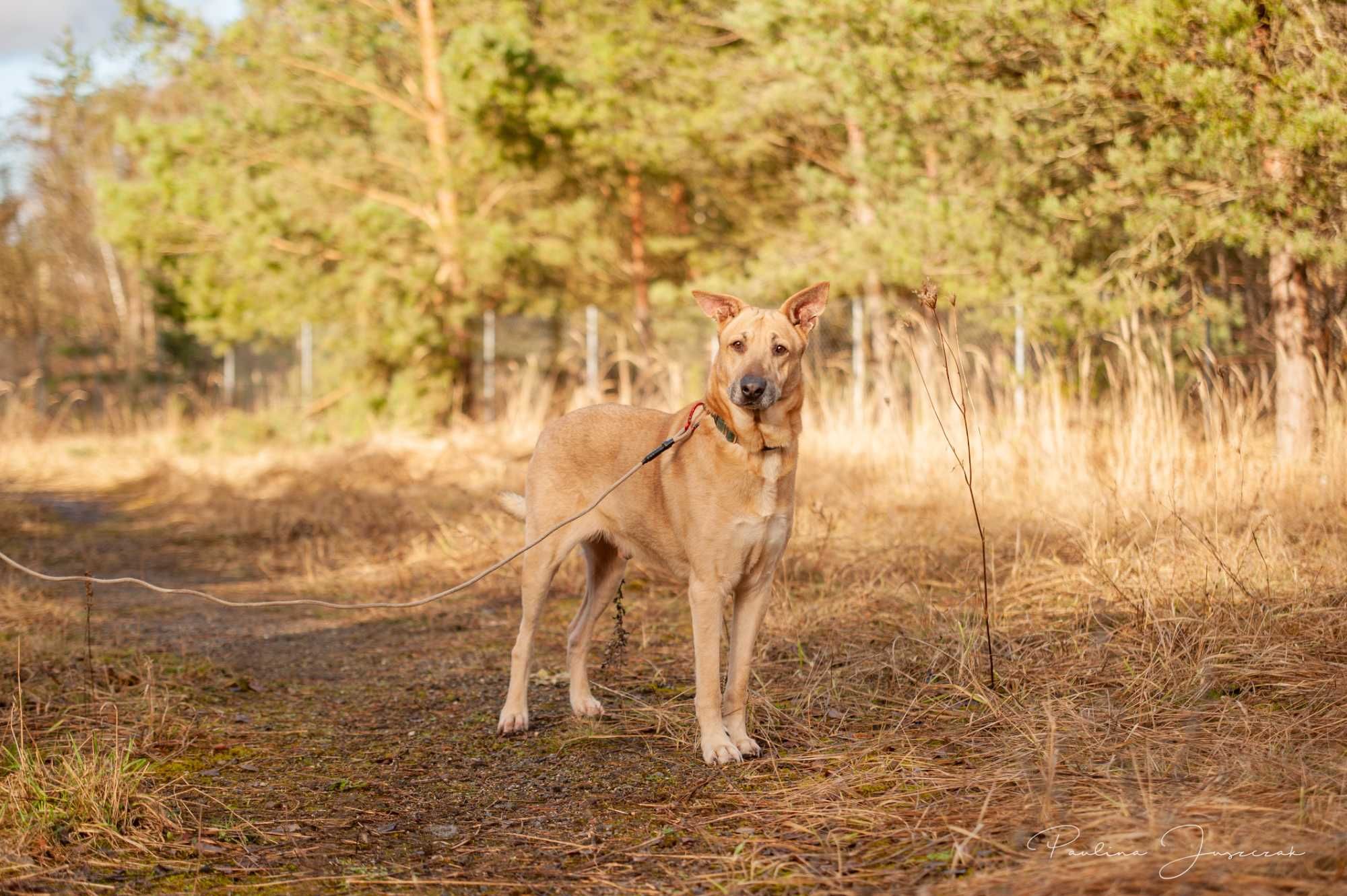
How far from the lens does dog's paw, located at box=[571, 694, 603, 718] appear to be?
4.09m

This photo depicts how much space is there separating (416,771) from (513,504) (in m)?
1.23

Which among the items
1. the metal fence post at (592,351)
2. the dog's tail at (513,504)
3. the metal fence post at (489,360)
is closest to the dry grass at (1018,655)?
the dog's tail at (513,504)

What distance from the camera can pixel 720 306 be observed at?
3910mm

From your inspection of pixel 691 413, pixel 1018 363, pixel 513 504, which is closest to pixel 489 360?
pixel 1018 363

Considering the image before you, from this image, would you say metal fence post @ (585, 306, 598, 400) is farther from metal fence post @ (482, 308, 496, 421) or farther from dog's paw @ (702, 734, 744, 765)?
dog's paw @ (702, 734, 744, 765)

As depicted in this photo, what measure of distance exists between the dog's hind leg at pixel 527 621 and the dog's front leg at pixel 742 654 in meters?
0.73

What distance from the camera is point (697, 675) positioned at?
11.8ft

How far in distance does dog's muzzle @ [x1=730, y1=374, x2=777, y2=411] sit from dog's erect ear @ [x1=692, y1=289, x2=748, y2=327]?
1.62 feet

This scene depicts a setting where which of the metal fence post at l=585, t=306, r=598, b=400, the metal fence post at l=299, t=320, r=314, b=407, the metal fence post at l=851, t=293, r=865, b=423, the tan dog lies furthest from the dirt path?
the metal fence post at l=299, t=320, r=314, b=407

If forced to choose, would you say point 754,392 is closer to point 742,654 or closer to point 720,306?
point 720,306

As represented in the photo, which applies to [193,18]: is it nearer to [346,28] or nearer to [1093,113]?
[346,28]

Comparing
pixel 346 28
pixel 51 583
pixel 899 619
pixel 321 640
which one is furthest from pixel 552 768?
pixel 346 28

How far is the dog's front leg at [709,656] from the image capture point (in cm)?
352

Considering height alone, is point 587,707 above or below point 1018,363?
below
